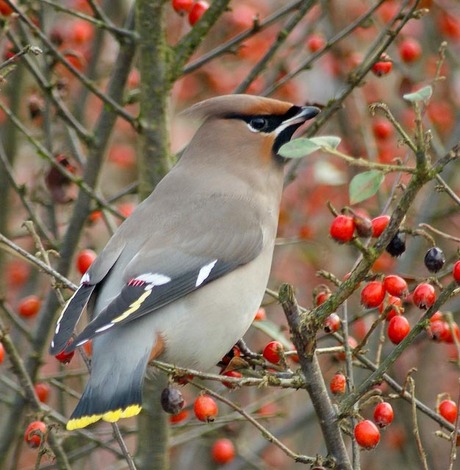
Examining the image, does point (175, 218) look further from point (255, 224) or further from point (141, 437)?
point (141, 437)

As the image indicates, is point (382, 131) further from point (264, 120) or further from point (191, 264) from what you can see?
point (191, 264)

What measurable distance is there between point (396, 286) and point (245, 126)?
43.0 inches

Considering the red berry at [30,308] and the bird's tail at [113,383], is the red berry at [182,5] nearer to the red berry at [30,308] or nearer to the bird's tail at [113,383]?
the red berry at [30,308]

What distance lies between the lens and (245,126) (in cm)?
355

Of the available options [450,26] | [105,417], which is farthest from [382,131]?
[105,417]

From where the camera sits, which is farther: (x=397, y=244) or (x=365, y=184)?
(x=397, y=244)

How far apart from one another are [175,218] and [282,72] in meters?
1.24

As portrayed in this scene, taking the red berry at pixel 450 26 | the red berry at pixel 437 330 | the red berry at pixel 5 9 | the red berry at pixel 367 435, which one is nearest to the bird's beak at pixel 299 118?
the red berry at pixel 437 330

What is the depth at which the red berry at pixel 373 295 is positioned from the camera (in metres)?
2.68

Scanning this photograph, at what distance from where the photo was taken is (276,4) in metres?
6.05

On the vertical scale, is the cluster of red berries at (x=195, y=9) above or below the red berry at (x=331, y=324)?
above

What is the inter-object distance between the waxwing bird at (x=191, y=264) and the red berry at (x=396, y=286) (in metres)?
0.54

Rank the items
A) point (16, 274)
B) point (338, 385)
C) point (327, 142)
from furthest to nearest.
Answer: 1. point (16, 274)
2. point (338, 385)
3. point (327, 142)

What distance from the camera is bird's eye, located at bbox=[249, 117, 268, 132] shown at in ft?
11.5
